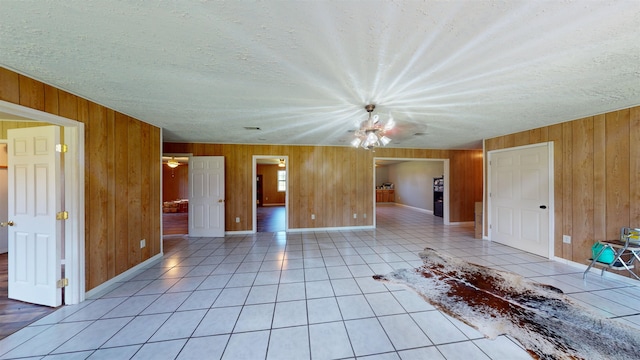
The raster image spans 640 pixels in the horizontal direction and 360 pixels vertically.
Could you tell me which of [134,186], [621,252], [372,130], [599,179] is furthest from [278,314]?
[599,179]

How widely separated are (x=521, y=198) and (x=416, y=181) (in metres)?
5.44

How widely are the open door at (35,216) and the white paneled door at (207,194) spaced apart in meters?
2.70

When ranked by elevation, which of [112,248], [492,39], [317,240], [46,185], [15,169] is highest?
[492,39]

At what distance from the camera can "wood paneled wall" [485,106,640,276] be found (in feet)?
8.95

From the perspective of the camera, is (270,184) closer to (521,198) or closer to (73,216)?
(73,216)

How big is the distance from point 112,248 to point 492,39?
4477 millimetres

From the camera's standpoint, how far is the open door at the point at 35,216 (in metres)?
2.21

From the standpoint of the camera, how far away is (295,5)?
1143mm

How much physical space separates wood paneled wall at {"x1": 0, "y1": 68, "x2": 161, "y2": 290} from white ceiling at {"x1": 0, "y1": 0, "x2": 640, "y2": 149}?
0.17 metres

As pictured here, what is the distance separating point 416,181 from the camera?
948 centimetres

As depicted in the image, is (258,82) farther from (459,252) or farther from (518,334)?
(459,252)

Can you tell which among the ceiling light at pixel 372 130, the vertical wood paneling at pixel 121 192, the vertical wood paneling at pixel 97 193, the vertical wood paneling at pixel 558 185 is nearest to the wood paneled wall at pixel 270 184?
the vertical wood paneling at pixel 121 192

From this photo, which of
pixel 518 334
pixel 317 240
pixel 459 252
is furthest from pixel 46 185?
pixel 459 252

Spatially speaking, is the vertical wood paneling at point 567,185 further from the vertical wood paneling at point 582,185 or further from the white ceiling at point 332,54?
the white ceiling at point 332,54
